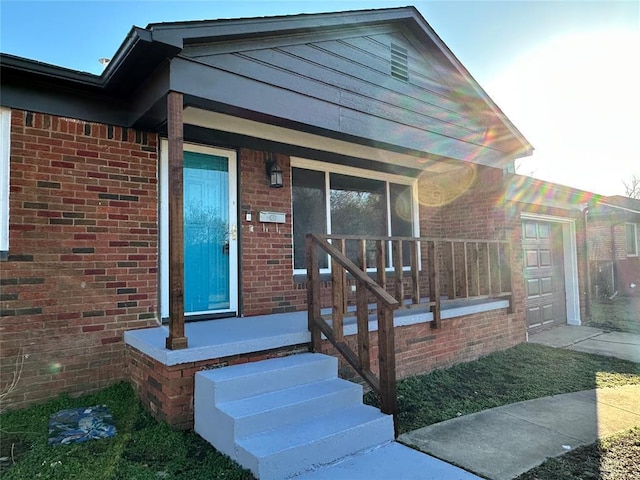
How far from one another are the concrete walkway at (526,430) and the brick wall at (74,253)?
306 centimetres

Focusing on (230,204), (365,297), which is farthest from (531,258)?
(230,204)

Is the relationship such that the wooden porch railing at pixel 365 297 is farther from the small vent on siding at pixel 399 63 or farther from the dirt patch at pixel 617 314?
the dirt patch at pixel 617 314

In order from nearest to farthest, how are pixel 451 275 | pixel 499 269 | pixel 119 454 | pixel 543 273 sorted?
pixel 119 454
pixel 451 275
pixel 499 269
pixel 543 273

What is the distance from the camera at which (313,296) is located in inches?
152

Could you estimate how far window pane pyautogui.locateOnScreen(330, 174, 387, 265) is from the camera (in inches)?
249

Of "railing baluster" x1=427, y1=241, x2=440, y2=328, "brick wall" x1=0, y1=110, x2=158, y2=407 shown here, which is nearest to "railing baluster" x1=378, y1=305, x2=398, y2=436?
"railing baluster" x1=427, y1=241, x2=440, y2=328

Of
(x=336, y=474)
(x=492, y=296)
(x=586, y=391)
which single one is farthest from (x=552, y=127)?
(x=336, y=474)

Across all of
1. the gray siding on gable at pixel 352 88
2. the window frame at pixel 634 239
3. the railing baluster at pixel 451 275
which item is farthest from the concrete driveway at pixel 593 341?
the window frame at pixel 634 239

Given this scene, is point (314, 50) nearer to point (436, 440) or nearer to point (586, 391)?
point (436, 440)

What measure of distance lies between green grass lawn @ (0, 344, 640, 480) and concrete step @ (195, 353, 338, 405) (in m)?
0.40

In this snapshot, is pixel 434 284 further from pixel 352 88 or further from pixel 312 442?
pixel 312 442

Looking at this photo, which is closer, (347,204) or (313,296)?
(313,296)

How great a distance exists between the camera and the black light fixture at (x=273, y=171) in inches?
209

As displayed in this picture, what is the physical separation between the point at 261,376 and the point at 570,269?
872 centimetres
